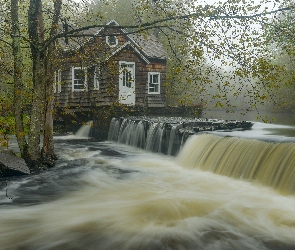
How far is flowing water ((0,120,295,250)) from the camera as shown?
655 cm

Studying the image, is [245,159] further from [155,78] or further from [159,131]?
[155,78]

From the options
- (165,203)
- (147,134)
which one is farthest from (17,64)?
(147,134)

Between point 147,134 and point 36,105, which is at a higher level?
point 36,105

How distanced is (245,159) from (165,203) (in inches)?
138

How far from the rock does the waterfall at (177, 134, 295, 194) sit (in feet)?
19.3

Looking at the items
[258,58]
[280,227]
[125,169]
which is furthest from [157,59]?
[280,227]

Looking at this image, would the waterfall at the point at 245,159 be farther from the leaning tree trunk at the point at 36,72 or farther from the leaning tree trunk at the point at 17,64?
the leaning tree trunk at the point at 17,64

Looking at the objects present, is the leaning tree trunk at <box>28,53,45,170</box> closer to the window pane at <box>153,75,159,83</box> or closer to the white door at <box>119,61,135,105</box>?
the white door at <box>119,61,135,105</box>

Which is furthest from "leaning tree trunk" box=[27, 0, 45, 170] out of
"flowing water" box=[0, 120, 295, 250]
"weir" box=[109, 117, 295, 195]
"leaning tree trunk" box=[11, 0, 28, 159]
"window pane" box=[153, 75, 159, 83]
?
"window pane" box=[153, 75, 159, 83]

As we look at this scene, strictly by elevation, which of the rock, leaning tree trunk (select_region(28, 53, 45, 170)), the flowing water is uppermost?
leaning tree trunk (select_region(28, 53, 45, 170))

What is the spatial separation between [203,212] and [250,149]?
3763 mm

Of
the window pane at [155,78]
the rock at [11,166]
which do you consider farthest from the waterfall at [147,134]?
the window pane at [155,78]

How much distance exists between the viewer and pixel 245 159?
35.2 ft

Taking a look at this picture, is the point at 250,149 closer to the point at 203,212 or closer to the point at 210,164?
the point at 210,164
